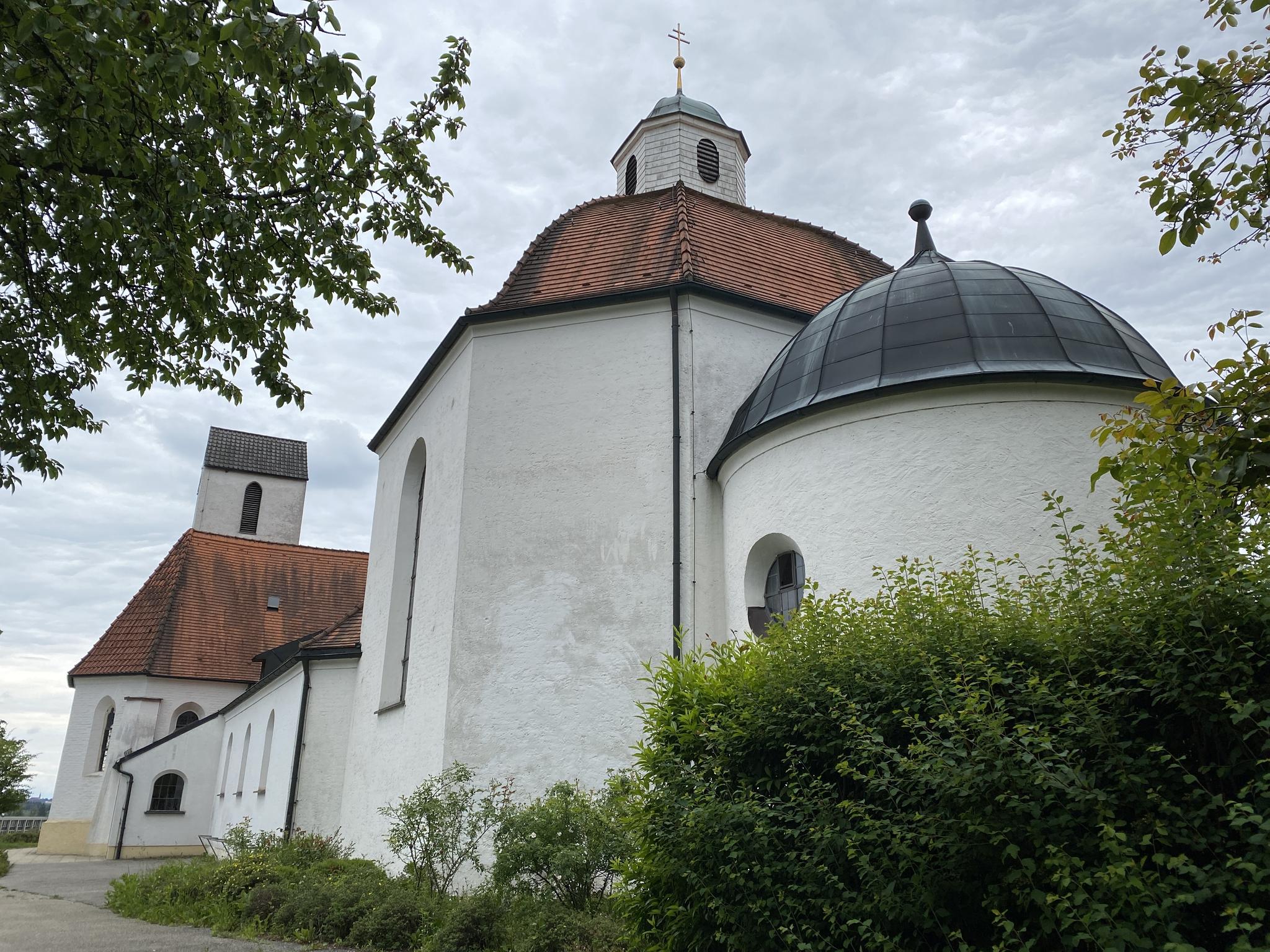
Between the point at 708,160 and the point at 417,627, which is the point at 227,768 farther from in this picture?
the point at 708,160

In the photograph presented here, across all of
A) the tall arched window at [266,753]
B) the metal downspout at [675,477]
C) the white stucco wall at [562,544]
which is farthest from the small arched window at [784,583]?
the tall arched window at [266,753]

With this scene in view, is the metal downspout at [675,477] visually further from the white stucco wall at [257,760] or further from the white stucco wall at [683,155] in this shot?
the white stucco wall at [257,760]

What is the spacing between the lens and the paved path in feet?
30.4

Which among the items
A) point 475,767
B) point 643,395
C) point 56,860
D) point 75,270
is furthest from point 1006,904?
point 56,860

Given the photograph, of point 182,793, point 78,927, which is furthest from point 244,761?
point 78,927

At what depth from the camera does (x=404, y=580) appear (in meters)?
15.5

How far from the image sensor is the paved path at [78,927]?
926 centimetres

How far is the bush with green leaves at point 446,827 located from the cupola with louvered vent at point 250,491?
31537 mm

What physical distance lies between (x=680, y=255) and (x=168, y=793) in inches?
904

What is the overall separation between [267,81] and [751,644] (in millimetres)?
4346

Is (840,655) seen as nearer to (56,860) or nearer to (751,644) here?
(751,644)

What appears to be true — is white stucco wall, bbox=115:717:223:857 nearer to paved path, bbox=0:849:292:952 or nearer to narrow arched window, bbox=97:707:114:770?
narrow arched window, bbox=97:707:114:770

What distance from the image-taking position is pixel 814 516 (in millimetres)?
9914

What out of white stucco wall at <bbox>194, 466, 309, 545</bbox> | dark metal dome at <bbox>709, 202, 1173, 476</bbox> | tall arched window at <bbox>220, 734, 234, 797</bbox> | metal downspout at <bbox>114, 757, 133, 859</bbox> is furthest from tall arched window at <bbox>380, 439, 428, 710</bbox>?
white stucco wall at <bbox>194, 466, 309, 545</bbox>
